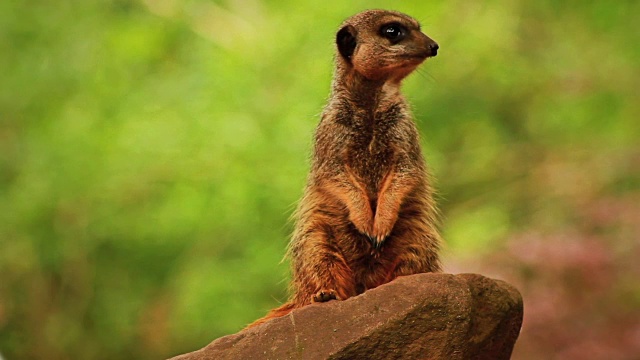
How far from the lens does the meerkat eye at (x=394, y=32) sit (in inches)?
130

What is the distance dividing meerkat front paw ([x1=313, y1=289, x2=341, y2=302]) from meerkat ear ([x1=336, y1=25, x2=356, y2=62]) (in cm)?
82

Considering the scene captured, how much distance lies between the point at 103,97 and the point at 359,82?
426 cm

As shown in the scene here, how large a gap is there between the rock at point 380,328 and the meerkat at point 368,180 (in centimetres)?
27

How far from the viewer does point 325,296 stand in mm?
3178

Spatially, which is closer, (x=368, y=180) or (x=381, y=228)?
(x=381, y=228)

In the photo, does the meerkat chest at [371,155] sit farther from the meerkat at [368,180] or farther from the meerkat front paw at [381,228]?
the meerkat front paw at [381,228]

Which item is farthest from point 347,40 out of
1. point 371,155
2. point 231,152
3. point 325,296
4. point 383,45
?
point 231,152

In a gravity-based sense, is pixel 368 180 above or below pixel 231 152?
above

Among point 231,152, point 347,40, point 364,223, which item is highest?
point 347,40

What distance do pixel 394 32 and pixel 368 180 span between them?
0.51m

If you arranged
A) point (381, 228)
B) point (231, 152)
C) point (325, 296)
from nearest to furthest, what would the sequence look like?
point (325, 296) < point (381, 228) < point (231, 152)

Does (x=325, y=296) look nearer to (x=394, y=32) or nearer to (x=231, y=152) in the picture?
(x=394, y=32)

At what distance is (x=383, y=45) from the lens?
131 inches

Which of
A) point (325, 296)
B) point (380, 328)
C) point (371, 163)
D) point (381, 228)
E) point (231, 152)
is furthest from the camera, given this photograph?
point (231, 152)
